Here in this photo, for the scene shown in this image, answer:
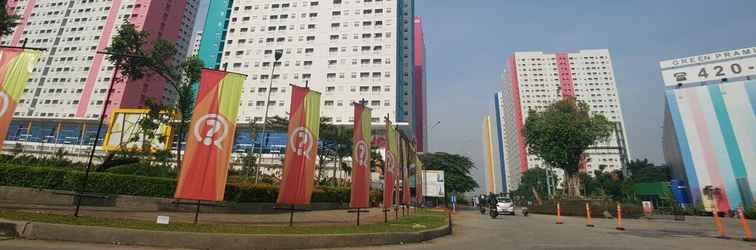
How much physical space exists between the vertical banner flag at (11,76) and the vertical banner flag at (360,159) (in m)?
8.98

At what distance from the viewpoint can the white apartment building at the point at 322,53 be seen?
65.1 meters

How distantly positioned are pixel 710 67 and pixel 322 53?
198 ft

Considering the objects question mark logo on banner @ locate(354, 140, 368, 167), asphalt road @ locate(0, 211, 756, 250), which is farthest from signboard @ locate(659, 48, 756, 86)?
question mark logo on banner @ locate(354, 140, 368, 167)

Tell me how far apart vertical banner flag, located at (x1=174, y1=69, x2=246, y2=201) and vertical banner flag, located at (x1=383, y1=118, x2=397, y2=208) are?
19.4 ft

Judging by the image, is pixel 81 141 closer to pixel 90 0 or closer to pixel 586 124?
pixel 90 0

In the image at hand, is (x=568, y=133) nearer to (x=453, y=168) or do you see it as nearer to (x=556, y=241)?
(x=453, y=168)

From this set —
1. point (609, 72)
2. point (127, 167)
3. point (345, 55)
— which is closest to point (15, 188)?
point (127, 167)

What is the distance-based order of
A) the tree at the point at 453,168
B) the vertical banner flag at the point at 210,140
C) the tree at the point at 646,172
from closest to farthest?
1. the vertical banner flag at the point at 210,140
2. the tree at the point at 453,168
3. the tree at the point at 646,172

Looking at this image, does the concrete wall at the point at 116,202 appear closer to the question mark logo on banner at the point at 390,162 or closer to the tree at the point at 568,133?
the question mark logo on banner at the point at 390,162

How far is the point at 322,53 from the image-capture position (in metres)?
70.0

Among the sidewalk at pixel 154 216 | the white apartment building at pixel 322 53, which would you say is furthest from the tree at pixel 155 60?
the white apartment building at pixel 322 53

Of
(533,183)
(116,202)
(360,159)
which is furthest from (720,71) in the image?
(533,183)

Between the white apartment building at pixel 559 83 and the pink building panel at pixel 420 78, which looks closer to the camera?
the pink building panel at pixel 420 78

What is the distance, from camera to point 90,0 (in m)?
88.2
